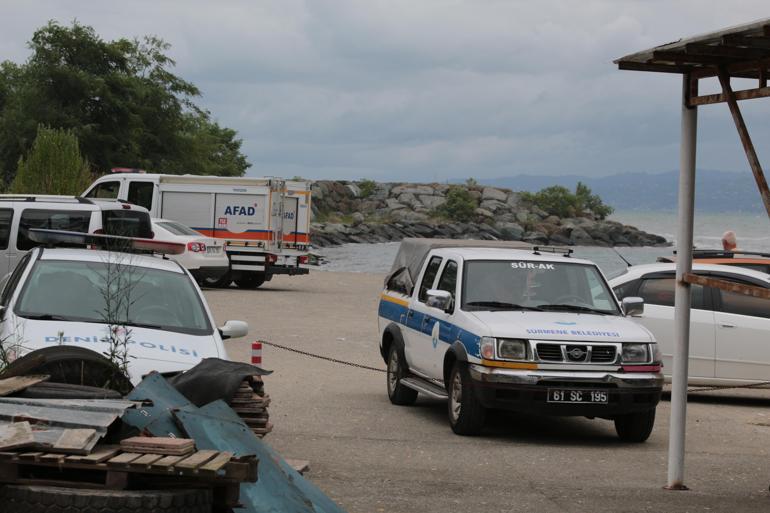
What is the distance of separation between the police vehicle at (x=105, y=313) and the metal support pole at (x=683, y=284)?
138 inches

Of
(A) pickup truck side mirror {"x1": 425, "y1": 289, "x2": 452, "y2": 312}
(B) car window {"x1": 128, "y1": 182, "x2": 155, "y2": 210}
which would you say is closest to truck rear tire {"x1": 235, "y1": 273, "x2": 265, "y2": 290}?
(B) car window {"x1": 128, "y1": 182, "x2": 155, "y2": 210}

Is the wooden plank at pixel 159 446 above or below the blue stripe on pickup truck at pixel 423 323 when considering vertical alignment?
below

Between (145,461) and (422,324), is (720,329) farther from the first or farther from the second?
(145,461)

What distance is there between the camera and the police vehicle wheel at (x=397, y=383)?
46.6 ft

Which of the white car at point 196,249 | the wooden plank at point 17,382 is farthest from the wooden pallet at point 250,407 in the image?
the white car at point 196,249

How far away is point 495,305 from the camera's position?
12867 millimetres

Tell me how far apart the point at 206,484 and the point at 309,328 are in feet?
58.2

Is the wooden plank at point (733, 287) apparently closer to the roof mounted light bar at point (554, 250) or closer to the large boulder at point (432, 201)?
the roof mounted light bar at point (554, 250)

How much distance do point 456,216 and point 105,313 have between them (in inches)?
4309

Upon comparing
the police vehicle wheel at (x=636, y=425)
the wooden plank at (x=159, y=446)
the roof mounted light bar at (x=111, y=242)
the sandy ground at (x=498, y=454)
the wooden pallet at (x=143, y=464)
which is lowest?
the sandy ground at (x=498, y=454)

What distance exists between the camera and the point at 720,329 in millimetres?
15125

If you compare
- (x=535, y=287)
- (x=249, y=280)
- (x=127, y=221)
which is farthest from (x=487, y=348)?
(x=249, y=280)

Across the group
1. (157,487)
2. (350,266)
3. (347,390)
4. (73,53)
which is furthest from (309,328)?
(73,53)

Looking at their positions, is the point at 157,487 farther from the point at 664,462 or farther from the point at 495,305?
the point at 495,305
